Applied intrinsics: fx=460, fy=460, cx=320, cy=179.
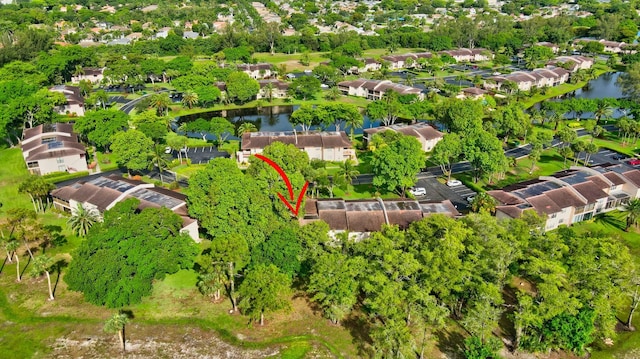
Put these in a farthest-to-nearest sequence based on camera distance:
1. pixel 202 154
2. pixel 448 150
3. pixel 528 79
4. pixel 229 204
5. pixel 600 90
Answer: pixel 600 90 → pixel 528 79 → pixel 202 154 → pixel 448 150 → pixel 229 204

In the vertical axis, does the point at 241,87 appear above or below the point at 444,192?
above

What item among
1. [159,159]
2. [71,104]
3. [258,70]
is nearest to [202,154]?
[159,159]

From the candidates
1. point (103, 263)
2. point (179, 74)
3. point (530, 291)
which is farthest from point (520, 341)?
point (179, 74)

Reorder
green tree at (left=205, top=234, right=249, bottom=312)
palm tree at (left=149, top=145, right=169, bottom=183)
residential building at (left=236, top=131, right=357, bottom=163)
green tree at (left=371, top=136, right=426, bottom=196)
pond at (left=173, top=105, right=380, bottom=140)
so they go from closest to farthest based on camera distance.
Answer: green tree at (left=205, top=234, right=249, bottom=312), green tree at (left=371, top=136, right=426, bottom=196), palm tree at (left=149, top=145, right=169, bottom=183), residential building at (left=236, top=131, right=357, bottom=163), pond at (left=173, top=105, right=380, bottom=140)

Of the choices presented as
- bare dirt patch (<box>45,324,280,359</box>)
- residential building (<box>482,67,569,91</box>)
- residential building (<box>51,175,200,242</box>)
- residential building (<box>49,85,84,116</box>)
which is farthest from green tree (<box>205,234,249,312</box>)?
residential building (<box>482,67,569,91</box>)

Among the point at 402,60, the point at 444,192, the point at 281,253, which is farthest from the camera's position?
the point at 402,60

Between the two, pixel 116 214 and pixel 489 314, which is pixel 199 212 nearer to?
pixel 116 214

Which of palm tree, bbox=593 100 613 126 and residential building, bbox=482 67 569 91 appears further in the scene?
residential building, bbox=482 67 569 91

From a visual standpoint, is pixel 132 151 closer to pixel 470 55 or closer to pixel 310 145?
pixel 310 145

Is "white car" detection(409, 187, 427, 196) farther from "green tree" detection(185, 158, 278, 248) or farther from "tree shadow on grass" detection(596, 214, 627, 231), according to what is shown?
"green tree" detection(185, 158, 278, 248)
